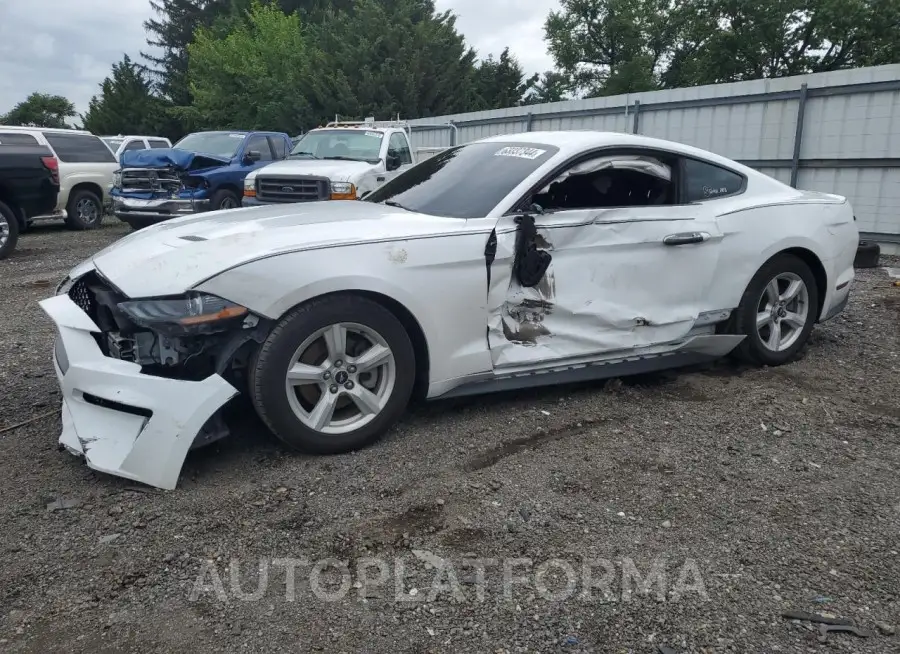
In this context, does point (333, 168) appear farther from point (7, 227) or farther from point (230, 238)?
point (230, 238)

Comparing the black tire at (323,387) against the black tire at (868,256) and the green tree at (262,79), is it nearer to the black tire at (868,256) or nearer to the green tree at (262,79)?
the black tire at (868,256)

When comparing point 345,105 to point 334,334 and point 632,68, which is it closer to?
point 632,68

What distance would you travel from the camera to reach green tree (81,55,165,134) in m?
50.1

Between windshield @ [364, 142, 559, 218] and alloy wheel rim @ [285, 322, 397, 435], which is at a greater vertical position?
windshield @ [364, 142, 559, 218]

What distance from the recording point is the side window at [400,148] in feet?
37.4

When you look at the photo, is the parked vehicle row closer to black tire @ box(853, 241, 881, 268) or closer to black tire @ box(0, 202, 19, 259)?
black tire @ box(0, 202, 19, 259)

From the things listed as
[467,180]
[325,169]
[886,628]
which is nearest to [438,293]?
[467,180]

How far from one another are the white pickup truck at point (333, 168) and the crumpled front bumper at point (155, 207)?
2154mm

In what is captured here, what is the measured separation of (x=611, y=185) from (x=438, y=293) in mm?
1454

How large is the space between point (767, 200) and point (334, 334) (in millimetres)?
3126

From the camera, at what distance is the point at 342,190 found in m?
9.98

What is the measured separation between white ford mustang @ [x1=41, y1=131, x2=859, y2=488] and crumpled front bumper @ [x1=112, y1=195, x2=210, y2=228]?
8.77m

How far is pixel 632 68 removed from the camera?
135ft

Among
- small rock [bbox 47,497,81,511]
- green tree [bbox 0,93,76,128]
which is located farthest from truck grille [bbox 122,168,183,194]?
green tree [bbox 0,93,76,128]
